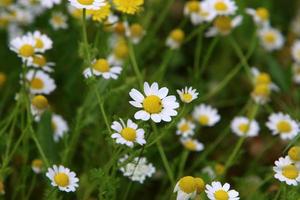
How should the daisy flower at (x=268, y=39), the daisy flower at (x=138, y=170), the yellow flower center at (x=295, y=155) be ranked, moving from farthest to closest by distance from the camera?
the daisy flower at (x=268, y=39), the daisy flower at (x=138, y=170), the yellow flower center at (x=295, y=155)

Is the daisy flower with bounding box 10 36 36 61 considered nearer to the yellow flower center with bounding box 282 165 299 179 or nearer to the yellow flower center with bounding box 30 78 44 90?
the yellow flower center with bounding box 30 78 44 90

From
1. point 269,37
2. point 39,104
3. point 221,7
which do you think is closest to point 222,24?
point 221,7

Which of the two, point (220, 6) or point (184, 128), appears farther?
point (220, 6)

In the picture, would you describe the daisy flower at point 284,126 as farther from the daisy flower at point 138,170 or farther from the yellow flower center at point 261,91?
the daisy flower at point 138,170

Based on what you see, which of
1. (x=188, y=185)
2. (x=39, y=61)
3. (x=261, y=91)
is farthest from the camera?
(x=261, y=91)

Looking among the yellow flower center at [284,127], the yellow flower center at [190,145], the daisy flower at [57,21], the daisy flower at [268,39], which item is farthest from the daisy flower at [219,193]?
the daisy flower at [268,39]

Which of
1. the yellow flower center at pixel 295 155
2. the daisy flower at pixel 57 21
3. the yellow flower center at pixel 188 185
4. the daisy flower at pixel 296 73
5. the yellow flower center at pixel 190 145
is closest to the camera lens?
the yellow flower center at pixel 188 185

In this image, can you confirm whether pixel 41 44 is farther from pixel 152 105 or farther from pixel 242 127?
pixel 242 127
